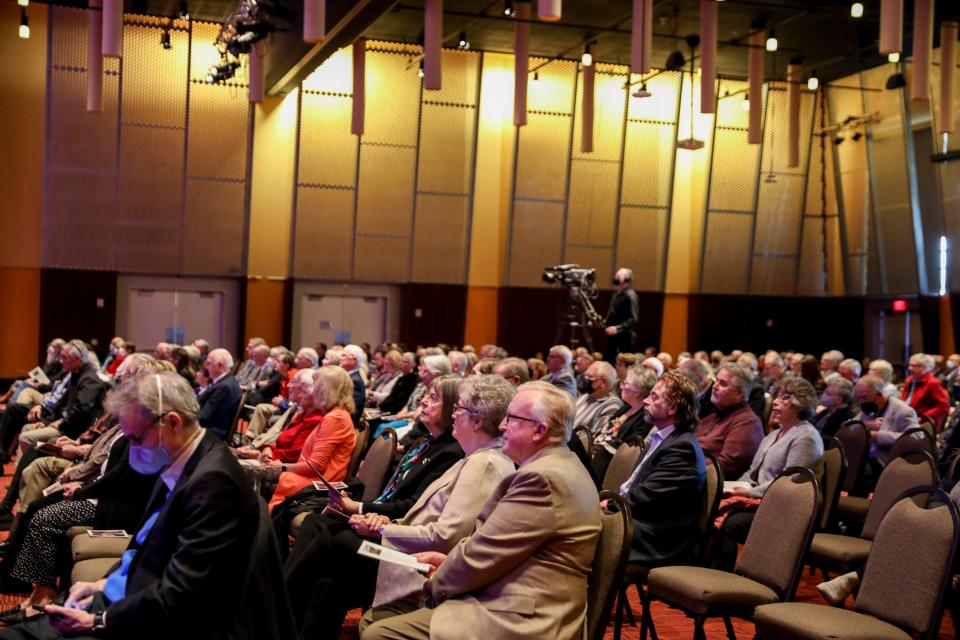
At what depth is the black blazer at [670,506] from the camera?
4.25 meters

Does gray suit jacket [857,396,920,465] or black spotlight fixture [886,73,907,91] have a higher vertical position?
black spotlight fixture [886,73,907,91]

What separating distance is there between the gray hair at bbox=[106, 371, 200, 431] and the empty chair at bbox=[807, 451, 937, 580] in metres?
2.99

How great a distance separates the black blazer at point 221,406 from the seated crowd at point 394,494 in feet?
0.05

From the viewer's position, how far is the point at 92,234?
16250mm

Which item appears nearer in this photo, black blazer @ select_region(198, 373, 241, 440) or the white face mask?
the white face mask

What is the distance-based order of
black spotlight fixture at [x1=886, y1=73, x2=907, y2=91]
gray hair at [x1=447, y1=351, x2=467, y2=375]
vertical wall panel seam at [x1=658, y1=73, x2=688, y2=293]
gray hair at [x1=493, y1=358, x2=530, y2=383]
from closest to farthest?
gray hair at [x1=493, y1=358, x2=530, y2=383] → gray hair at [x1=447, y1=351, x2=467, y2=375] → black spotlight fixture at [x1=886, y1=73, x2=907, y2=91] → vertical wall panel seam at [x1=658, y1=73, x2=688, y2=293]

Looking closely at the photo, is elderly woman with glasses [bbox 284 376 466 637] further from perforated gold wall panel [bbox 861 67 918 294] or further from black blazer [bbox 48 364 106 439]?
perforated gold wall panel [bbox 861 67 918 294]

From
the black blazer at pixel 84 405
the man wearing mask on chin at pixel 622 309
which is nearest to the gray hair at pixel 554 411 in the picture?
the black blazer at pixel 84 405

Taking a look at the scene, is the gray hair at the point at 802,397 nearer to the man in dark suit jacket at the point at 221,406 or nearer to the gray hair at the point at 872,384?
the gray hair at the point at 872,384

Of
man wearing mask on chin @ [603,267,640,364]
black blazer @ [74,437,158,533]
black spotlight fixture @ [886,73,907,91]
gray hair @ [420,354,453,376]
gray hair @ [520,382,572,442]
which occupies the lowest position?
black blazer @ [74,437,158,533]

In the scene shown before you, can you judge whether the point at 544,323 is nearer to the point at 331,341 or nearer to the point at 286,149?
the point at 331,341

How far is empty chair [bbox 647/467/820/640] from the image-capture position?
374 centimetres

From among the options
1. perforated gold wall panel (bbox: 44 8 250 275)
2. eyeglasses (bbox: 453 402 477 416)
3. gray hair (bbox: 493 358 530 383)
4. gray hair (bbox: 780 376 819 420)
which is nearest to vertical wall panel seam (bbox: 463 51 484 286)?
perforated gold wall panel (bbox: 44 8 250 275)

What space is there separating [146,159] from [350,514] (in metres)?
13.7
